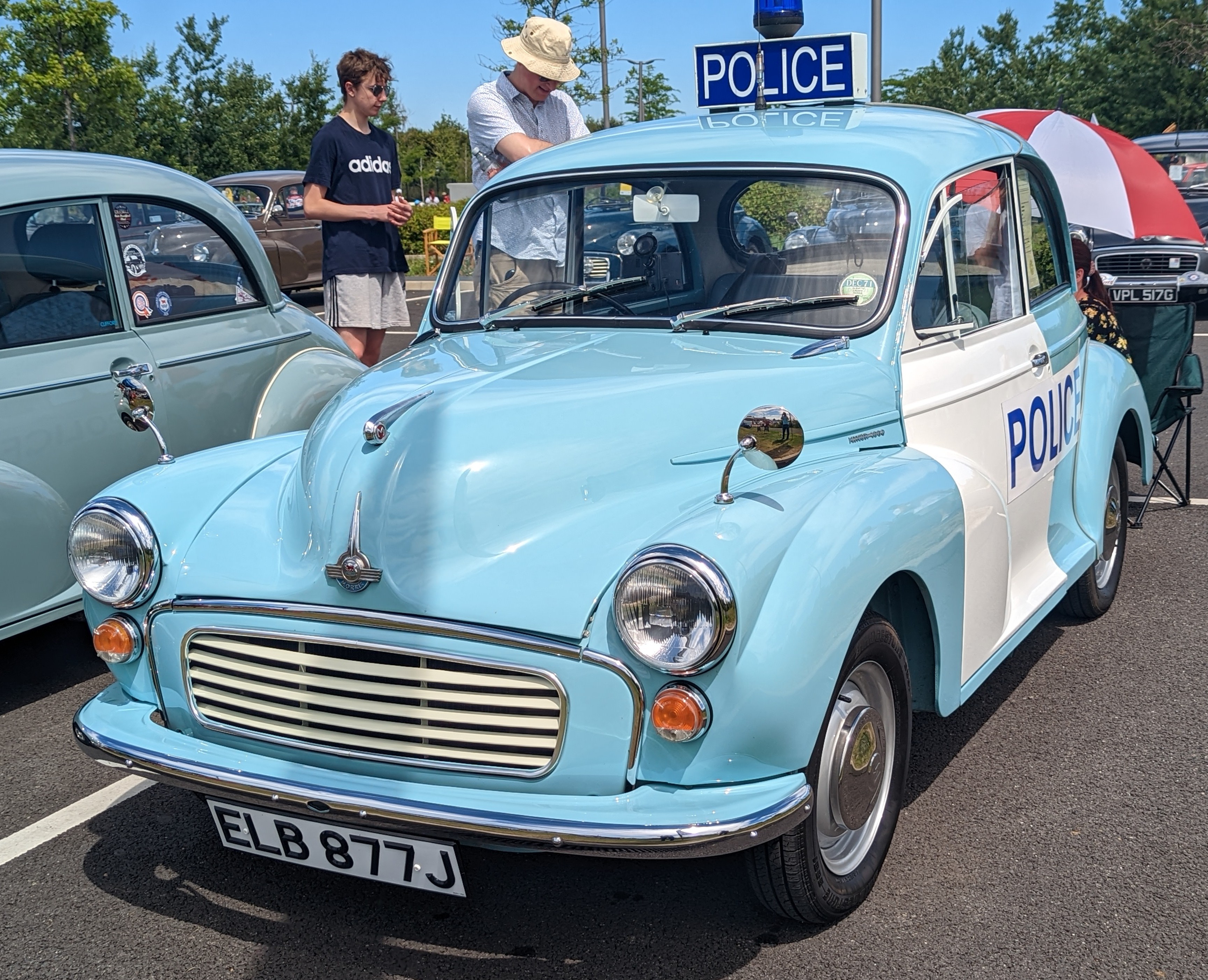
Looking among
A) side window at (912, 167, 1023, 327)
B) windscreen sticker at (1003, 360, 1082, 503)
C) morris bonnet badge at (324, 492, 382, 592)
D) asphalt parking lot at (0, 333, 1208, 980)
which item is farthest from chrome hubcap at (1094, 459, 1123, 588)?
morris bonnet badge at (324, 492, 382, 592)

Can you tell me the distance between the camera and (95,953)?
111 inches

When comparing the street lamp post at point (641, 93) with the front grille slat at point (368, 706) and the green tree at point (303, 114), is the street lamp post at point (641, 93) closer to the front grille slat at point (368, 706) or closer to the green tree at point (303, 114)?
the green tree at point (303, 114)

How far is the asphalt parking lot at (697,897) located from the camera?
276 centimetres

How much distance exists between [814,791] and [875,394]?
1.13 meters

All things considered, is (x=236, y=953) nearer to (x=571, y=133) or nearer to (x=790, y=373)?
(x=790, y=373)

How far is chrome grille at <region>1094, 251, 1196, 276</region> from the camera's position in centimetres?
1180

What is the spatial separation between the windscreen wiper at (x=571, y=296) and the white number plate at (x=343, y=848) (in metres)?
1.71

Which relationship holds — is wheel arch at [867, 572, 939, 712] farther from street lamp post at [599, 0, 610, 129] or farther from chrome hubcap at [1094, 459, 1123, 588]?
street lamp post at [599, 0, 610, 129]

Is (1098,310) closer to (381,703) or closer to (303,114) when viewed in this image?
(381,703)

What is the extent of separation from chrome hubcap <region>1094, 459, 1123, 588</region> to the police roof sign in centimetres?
175

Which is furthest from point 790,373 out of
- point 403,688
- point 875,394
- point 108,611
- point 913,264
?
point 108,611

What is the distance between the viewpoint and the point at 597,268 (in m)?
3.99


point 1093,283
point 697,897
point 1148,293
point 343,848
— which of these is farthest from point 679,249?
point 1148,293

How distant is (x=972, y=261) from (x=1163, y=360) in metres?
2.46
